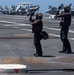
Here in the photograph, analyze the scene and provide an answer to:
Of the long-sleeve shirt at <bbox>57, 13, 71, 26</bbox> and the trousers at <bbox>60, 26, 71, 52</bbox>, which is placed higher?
the long-sleeve shirt at <bbox>57, 13, 71, 26</bbox>

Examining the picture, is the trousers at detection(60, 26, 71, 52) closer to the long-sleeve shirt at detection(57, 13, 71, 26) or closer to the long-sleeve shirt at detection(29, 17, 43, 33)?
the long-sleeve shirt at detection(57, 13, 71, 26)

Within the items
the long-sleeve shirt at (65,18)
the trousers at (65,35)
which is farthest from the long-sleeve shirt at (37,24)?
the trousers at (65,35)

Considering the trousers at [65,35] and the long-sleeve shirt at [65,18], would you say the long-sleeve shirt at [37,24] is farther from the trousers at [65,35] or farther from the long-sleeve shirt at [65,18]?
the trousers at [65,35]

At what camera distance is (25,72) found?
12.1 meters

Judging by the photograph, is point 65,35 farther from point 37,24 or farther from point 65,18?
point 37,24

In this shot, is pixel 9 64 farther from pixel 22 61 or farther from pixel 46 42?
pixel 46 42

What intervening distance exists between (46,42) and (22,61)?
5.98 m

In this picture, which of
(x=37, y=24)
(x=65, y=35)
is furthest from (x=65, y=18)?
(x=37, y=24)

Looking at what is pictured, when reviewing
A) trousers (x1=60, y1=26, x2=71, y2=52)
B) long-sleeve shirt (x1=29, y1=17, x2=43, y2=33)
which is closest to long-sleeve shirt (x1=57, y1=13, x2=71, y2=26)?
trousers (x1=60, y1=26, x2=71, y2=52)

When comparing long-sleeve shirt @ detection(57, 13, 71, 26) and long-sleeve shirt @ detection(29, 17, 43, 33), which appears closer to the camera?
long-sleeve shirt @ detection(29, 17, 43, 33)

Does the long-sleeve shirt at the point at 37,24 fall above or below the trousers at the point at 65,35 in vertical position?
above

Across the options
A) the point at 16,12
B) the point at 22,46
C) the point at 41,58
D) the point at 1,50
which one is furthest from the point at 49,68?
the point at 16,12

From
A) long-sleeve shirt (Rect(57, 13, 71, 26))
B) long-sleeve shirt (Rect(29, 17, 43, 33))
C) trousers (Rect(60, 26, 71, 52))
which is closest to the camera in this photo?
long-sleeve shirt (Rect(29, 17, 43, 33))

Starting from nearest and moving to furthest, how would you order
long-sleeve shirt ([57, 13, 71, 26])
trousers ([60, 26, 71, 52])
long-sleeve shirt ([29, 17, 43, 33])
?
long-sleeve shirt ([29, 17, 43, 33]) → long-sleeve shirt ([57, 13, 71, 26]) → trousers ([60, 26, 71, 52])
